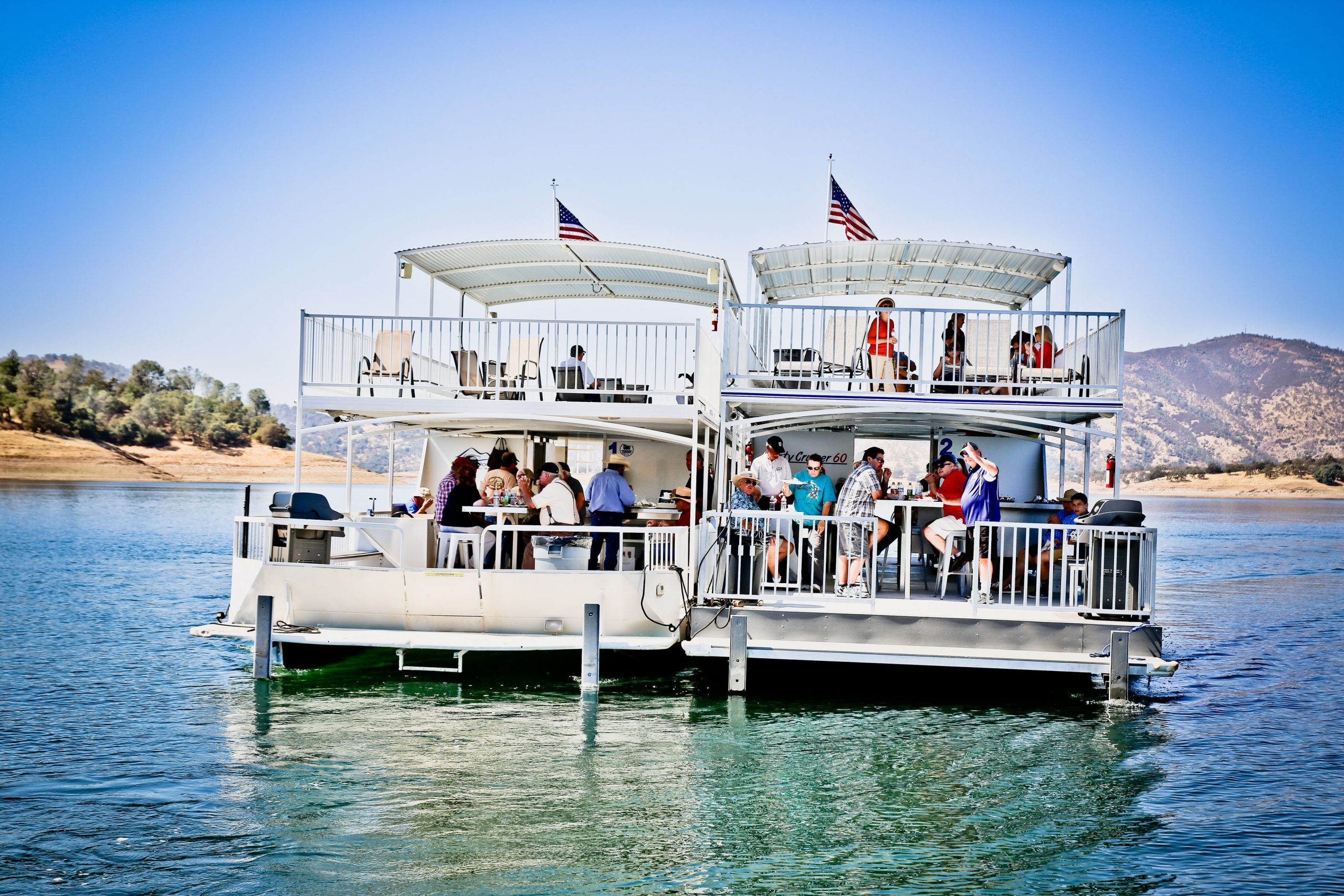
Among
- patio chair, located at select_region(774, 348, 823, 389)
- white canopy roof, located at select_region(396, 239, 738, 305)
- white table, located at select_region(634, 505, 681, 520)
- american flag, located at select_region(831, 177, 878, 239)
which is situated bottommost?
white table, located at select_region(634, 505, 681, 520)

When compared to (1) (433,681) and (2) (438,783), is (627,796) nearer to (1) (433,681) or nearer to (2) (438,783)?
(2) (438,783)

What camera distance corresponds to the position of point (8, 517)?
53750 millimetres

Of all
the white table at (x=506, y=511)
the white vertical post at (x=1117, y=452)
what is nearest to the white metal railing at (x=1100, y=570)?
the white vertical post at (x=1117, y=452)

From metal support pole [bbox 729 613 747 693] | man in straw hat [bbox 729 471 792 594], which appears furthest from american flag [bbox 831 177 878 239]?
metal support pole [bbox 729 613 747 693]

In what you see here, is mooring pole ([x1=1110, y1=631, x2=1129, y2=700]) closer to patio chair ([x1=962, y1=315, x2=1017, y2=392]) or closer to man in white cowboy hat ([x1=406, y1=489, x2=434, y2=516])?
patio chair ([x1=962, y1=315, x2=1017, y2=392])

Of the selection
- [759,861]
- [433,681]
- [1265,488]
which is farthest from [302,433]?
Answer: [1265,488]

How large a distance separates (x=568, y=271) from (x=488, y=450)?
3.64 meters

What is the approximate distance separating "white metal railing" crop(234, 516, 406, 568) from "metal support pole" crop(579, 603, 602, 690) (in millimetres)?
2130

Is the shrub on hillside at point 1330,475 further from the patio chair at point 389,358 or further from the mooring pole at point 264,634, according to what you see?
the mooring pole at point 264,634

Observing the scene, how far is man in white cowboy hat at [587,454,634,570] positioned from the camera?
13.7 meters

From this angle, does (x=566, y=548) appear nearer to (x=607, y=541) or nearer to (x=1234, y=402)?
(x=607, y=541)

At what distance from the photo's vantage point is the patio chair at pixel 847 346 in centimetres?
1514

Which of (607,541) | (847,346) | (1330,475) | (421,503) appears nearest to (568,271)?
(421,503)

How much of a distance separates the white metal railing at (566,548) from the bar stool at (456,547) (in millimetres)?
153
